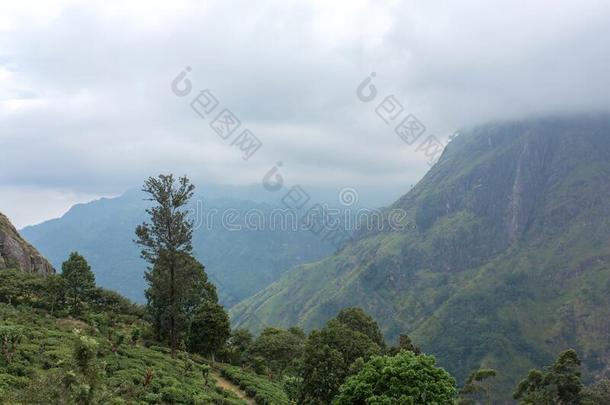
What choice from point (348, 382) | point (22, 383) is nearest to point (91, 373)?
point (22, 383)

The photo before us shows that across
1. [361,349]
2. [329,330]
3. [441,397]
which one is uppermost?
[329,330]

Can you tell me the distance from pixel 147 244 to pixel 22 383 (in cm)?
1857

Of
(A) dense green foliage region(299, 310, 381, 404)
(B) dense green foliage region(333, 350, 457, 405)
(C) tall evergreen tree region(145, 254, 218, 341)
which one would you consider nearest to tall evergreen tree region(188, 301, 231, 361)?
(C) tall evergreen tree region(145, 254, 218, 341)

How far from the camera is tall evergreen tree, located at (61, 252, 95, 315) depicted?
50.3 meters

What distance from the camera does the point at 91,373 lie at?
15.2 metres

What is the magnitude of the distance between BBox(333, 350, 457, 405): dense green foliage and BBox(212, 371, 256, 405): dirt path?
43.7 feet

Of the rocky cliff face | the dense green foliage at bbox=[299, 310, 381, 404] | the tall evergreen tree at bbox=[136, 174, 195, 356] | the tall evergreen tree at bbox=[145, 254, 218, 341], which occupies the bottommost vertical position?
the dense green foliage at bbox=[299, 310, 381, 404]

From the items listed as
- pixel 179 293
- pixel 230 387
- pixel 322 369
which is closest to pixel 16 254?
pixel 179 293

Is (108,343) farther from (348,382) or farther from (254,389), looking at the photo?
(348,382)

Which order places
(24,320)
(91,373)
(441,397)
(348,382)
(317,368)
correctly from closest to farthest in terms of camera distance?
(91,373), (441,397), (348,382), (317,368), (24,320)

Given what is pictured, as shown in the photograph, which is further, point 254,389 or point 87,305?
point 87,305

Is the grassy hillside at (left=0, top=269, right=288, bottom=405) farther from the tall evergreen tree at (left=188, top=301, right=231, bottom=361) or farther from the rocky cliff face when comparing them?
the rocky cliff face

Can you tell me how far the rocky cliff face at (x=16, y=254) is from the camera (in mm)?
71213

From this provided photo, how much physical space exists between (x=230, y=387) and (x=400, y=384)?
65.1ft
